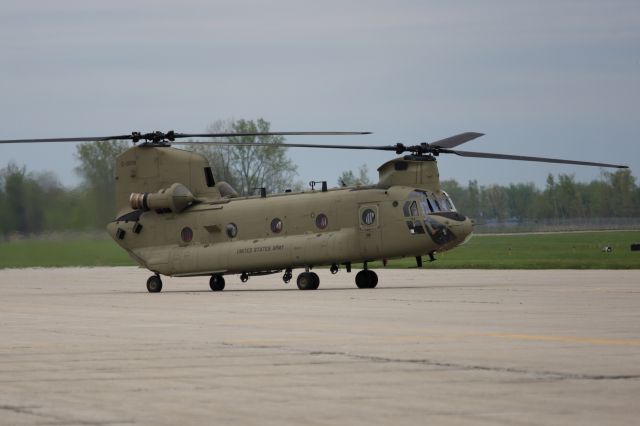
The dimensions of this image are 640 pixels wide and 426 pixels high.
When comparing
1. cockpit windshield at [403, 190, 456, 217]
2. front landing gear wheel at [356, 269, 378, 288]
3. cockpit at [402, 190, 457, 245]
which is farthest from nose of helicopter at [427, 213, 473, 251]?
front landing gear wheel at [356, 269, 378, 288]

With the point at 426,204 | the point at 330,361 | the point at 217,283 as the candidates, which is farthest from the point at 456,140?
the point at 330,361

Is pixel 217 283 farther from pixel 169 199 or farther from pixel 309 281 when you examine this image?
pixel 309 281

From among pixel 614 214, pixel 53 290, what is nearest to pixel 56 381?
pixel 53 290

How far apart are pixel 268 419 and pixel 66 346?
8.29 metres

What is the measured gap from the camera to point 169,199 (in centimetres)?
4072

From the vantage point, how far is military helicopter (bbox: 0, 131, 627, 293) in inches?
1471

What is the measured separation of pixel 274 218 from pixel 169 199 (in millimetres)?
3789

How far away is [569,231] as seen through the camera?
143 meters

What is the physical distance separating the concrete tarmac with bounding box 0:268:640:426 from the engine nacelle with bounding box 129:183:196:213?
28.6ft

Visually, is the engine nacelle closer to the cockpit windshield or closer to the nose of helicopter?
the cockpit windshield

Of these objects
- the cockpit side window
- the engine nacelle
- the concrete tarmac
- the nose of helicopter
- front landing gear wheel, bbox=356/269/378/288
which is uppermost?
the engine nacelle

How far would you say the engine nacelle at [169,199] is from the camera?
1604 inches

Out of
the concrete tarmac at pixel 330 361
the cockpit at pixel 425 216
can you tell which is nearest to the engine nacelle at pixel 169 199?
the cockpit at pixel 425 216

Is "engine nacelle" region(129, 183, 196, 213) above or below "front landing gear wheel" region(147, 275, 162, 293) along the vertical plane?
above
